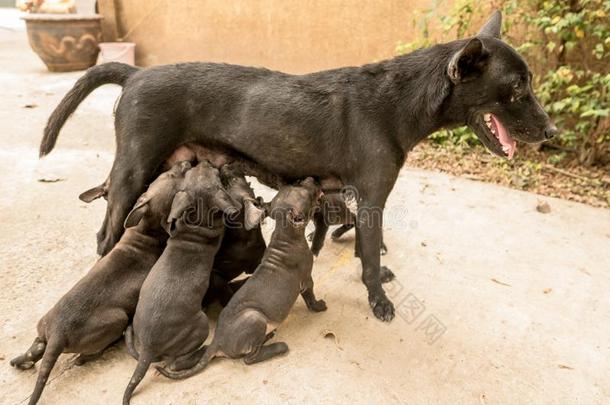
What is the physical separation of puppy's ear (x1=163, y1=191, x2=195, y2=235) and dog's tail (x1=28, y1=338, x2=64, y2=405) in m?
0.78

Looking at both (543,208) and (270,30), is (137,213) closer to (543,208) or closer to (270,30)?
(543,208)

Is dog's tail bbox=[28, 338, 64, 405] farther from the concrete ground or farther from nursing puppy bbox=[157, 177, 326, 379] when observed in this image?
nursing puppy bbox=[157, 177, 326, 379]

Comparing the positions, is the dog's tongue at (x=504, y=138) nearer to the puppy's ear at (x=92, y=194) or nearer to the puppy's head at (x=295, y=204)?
the puppy's head at (x=295, y=204)

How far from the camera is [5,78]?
8.13 metres

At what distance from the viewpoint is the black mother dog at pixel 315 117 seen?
280 cm


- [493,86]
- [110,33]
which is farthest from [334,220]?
[110,33]

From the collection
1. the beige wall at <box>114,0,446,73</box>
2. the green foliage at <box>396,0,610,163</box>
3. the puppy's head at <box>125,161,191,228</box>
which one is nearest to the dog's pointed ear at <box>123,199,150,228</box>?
the puppy's head at <box>125,161,191,228</box>

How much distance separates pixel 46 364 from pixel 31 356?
0.28 metres

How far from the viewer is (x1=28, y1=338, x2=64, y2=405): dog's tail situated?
2.20m

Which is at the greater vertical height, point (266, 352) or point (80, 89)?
point (80, 89)

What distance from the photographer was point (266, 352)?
2.61 meters

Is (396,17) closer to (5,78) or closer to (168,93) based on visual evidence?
(168,93)

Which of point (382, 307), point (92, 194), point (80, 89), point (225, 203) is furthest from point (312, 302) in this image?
point (80, 89)

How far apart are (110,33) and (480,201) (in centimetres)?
726
